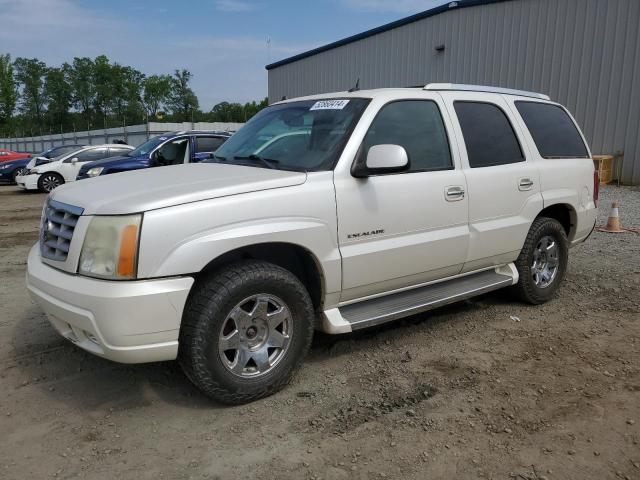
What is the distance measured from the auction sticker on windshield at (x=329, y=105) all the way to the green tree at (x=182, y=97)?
85319 mm

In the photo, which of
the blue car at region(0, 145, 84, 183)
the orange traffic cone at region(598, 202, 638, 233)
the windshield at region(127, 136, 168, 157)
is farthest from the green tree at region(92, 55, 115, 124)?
the orange traffic cone at region(598, 202, 638, 233)

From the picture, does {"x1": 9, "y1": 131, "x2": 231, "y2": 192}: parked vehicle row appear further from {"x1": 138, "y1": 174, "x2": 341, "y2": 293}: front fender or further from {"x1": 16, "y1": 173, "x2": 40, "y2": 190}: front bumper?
{"x1": 138, "y1": 174, "x2": 341, "y2": 293}: front fender

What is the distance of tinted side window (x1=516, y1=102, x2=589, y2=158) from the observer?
503 centimetres

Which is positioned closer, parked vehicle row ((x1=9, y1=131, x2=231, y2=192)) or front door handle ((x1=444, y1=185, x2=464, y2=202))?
front door handle ((x1=444, y1=185, x2=464, y2=202))

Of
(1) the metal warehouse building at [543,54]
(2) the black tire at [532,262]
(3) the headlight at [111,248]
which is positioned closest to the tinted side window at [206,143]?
(2) the black tire at [532,262]

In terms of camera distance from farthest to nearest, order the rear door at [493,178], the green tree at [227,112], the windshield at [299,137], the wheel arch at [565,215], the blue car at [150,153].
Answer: the green tree at [227,112], the blue car at [150,153], the wheel arch at [565,215], the rear door at [493,178], the windshield at [299,137]

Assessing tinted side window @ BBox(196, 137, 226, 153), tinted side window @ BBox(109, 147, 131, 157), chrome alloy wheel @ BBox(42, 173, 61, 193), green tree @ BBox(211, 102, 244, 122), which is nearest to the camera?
tinted side window @ BBox(196, 137, 226, 153)

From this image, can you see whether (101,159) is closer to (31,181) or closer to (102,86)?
(31,181)

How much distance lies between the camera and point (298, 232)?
3332 millimetres

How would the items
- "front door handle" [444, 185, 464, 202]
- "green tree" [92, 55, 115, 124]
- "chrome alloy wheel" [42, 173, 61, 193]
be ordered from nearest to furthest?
"front door handle" [444, 185, 464, 202]
"chrome alloy wheel" [42, 173, 61, 193]
"green tree" [92, 55, 115, 124]

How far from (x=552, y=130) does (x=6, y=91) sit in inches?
3062

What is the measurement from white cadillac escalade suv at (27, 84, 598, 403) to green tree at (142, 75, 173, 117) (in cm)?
8956

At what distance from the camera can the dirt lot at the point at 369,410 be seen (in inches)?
108

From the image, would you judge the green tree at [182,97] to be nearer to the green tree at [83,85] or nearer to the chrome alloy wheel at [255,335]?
the green tree at [83,85]
